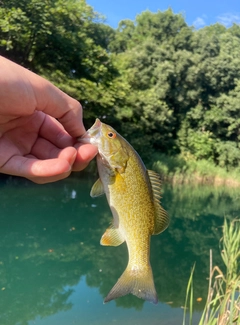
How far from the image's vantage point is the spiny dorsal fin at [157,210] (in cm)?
153

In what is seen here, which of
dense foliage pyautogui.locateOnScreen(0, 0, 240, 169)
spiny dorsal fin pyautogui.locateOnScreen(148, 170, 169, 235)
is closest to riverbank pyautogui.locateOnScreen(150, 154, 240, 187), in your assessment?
dense foliage pyautogui.locateOnScreen(0, 0, 240, 169)

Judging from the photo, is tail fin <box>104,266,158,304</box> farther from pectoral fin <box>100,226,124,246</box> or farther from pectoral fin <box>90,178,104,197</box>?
pectoral fin <box>90,178,104,197</box>

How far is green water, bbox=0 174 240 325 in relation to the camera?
14.0 ft

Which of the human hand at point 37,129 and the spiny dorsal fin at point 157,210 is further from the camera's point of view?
the spiny dorsal fin at point 157,210

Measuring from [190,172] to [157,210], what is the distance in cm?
1469

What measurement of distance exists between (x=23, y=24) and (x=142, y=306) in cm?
822

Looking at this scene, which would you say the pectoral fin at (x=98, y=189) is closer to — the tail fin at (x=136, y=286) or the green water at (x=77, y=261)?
the tail fin at (x=136, y=286)

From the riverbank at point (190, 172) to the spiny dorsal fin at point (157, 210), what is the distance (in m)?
13.2

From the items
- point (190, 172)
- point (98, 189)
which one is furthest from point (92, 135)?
point (190, 172)

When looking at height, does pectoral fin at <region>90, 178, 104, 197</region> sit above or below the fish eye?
below

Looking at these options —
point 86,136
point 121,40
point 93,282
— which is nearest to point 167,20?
point 121,40

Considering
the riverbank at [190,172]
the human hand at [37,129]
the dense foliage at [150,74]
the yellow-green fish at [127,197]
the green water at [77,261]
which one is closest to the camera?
the human hand at [37,129]

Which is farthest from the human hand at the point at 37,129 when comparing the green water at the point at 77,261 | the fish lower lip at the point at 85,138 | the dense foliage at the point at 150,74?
the dense foliage at the point at 150,74

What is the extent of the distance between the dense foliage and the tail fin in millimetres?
9652
